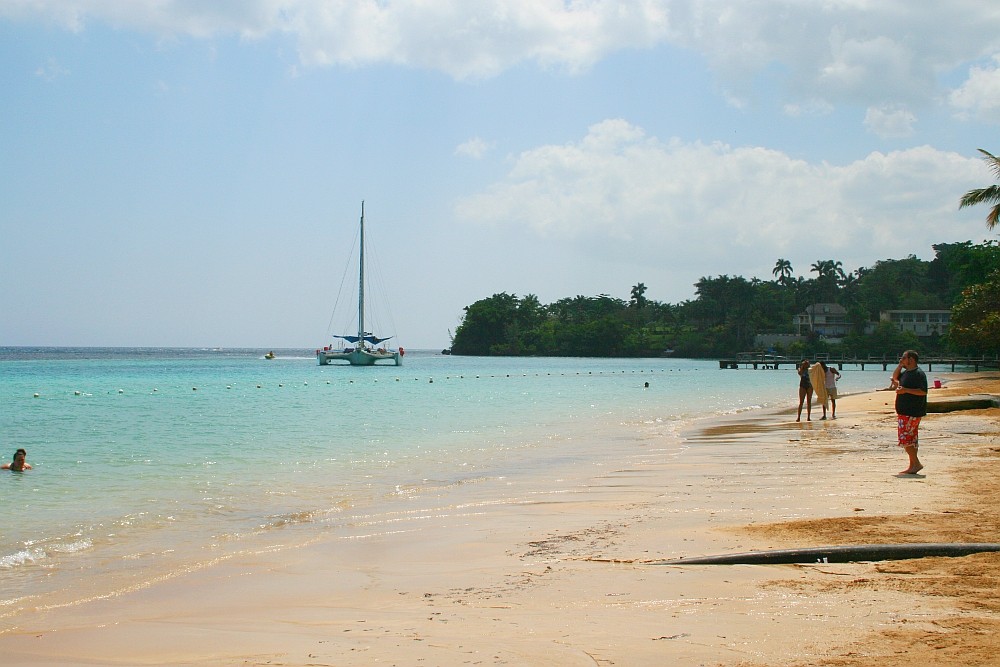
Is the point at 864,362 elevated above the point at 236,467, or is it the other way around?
the point at 864,362

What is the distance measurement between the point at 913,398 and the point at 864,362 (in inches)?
3558

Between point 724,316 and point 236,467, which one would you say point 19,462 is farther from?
point 724,316

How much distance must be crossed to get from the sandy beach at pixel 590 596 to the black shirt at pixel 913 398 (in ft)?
5.00

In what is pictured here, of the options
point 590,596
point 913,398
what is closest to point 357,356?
point 913,398

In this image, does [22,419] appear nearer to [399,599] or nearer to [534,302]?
[399,599]

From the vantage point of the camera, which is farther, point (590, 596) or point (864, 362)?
point (864, 362)

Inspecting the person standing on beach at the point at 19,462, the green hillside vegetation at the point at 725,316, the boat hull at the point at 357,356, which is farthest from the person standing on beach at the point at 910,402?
the green hillside vegetation at the point at 725,316

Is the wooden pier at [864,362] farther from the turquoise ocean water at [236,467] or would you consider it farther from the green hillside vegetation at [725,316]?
the turquoise ocean water at [236,467]

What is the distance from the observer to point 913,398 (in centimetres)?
1209

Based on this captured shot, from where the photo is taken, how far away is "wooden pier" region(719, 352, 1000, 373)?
81438 mm

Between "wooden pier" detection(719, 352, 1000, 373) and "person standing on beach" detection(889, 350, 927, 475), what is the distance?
70198 millimetres

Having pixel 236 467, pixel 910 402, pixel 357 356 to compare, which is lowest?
pixel 236 467

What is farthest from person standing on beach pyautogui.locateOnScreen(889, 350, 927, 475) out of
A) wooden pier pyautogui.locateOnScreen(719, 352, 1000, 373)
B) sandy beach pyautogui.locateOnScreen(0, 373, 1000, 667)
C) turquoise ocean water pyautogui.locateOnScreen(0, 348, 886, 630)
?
wooden pier pyautogui.locateOnScreen(719, 352, 1000, 373)

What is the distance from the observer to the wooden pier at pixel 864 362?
81438 mm
